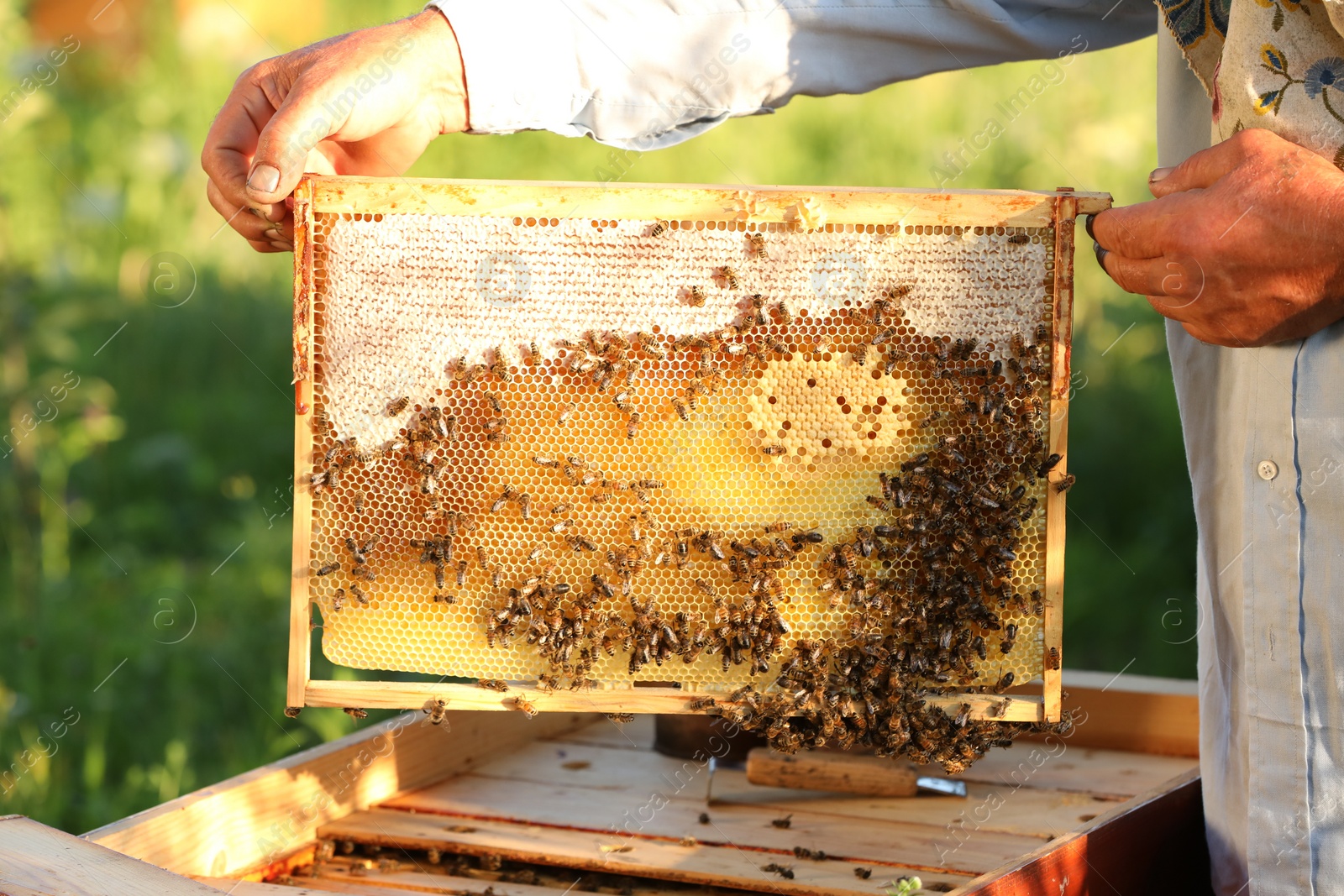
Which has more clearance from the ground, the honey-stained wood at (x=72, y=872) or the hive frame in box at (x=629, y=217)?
the hive frame in box at (x=629, y=217)

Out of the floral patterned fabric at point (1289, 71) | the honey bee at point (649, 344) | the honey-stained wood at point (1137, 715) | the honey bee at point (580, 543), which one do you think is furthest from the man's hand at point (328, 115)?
the honey-stained wood at point (1137, 715)

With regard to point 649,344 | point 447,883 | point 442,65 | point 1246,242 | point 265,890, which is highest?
point 442,65

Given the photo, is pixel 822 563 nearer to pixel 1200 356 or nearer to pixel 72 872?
pixel 1200 356

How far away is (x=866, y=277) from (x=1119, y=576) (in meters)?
4.47

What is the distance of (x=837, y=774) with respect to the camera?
296 cm

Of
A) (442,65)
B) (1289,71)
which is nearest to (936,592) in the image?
(1289,71)

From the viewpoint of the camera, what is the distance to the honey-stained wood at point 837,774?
295 cm

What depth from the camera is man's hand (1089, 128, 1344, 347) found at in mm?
1971

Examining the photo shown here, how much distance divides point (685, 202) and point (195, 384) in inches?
241

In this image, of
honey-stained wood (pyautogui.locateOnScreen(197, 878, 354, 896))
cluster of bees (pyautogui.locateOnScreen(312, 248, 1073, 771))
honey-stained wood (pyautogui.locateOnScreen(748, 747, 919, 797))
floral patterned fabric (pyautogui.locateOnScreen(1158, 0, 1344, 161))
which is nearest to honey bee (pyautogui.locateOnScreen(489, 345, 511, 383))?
cluster of bees (pyautogui.locateOnScreen(312, 248, 1073, 771))

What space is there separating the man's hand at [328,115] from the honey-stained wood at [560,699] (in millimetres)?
1058

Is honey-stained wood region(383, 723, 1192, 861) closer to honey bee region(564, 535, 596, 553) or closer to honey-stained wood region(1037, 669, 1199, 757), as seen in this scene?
honey-stained wood region(1037, 669, 1199, 757)

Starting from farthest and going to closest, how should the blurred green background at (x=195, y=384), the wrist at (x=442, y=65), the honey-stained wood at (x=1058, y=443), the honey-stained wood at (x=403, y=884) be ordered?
the blurred green background at (x=195, y=384)
the wrist at (x=442, y=65)
the honey-stained wood at (x=403, y=884)
the honey-stained wood at (x=1058, y=443)

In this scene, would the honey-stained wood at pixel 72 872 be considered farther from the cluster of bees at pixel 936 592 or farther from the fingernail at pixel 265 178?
the fingernail at pixel 265 178
